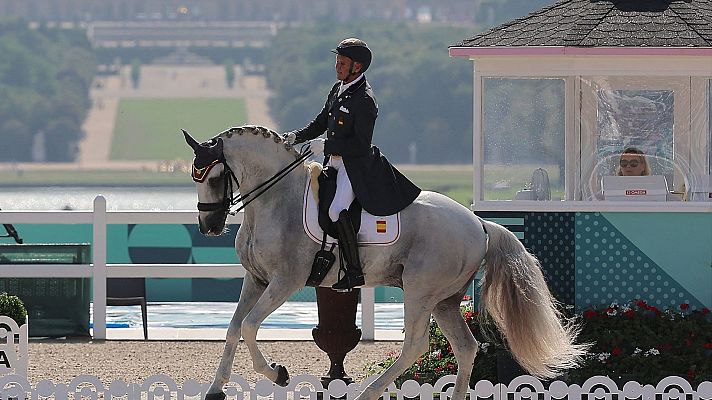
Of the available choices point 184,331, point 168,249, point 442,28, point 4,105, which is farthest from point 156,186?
point 184,331

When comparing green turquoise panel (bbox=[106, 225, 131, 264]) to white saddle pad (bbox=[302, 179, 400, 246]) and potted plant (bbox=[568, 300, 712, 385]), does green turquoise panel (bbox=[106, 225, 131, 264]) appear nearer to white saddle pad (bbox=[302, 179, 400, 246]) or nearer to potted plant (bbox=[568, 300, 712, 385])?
potted plant (bbox=[568, 300, 712, 385])

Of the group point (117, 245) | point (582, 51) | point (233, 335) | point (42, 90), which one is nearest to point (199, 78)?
point (42, 90)

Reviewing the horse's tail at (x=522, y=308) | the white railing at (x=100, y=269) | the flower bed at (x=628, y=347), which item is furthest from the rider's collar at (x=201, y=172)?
the white railing at (x=100, y=269)

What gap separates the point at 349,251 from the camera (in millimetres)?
7621

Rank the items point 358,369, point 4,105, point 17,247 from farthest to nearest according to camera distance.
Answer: point 4,105 → point 17,247 → point 358,369

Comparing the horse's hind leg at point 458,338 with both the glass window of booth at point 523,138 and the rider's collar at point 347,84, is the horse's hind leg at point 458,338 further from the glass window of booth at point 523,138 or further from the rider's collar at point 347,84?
the glass window of booth at point 523,138

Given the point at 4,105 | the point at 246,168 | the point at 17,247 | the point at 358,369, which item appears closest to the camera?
the point at 246,168

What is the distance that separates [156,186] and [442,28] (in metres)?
22.0

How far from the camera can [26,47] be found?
82.7m

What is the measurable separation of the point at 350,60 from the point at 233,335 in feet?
5.34

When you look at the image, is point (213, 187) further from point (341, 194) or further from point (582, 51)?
point (582, 51)

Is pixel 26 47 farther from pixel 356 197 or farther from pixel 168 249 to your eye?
pixel 356 197

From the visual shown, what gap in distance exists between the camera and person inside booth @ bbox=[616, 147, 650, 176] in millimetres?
10562

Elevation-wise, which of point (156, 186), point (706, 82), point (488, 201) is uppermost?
point (706, 82)
